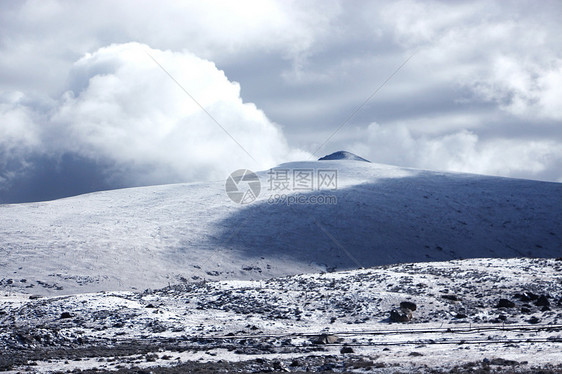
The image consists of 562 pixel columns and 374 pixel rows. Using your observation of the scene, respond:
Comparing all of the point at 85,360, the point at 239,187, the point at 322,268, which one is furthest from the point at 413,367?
the point at 239,187

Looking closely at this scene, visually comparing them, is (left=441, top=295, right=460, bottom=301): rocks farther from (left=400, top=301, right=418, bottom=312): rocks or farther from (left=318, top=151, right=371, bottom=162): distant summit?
(left=318, top=151, right=371, bottom=162): distant summit

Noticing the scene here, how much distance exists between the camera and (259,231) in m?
62.4

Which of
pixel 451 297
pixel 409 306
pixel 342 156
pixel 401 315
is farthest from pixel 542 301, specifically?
pixel 342 156

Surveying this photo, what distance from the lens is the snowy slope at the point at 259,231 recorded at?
52.6 meters

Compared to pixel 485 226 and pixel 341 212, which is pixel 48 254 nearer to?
pixel 341 212

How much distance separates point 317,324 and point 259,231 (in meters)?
29.1

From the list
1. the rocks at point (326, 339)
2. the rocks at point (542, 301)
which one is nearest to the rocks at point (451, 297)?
the rocks at point (542, 301)

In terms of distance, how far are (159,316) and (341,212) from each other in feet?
116

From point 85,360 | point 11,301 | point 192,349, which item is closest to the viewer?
point 85,360

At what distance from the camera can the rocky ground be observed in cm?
2261

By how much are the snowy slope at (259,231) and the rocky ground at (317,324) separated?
989 cm

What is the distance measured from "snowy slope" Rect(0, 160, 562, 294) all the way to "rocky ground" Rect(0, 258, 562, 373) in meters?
9.89

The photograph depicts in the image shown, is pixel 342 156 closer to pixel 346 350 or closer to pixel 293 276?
pixel 293 276

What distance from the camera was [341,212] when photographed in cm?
6712
